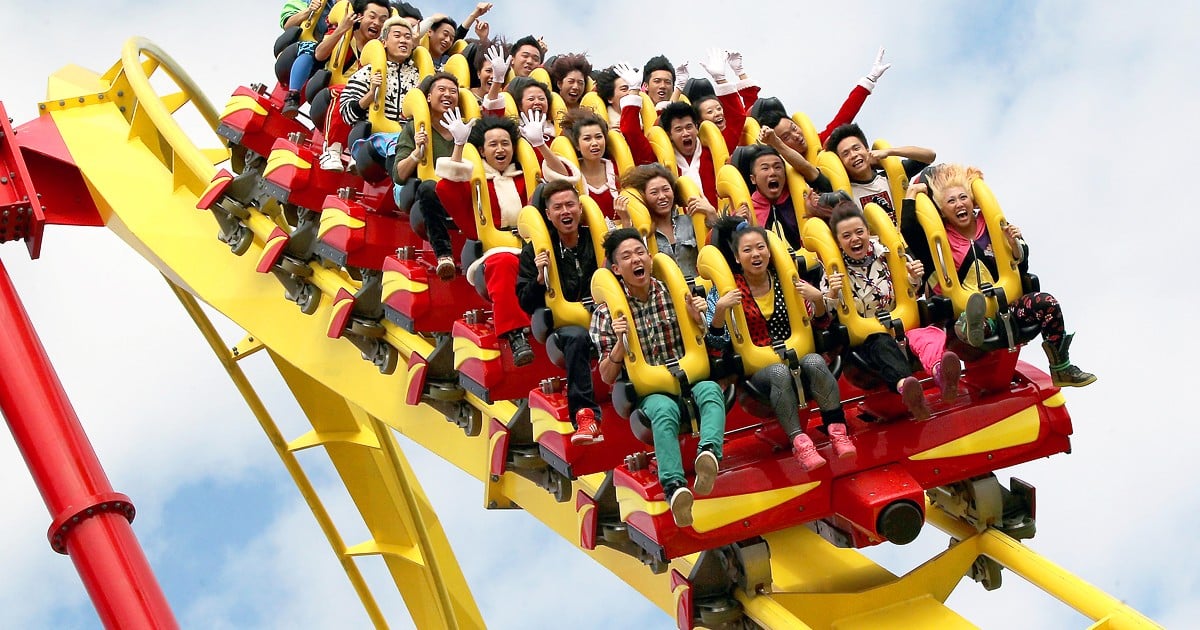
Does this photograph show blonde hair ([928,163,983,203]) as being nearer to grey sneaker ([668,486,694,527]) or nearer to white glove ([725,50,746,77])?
grey sneaker ([668,486,694,527])

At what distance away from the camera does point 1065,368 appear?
5566 mm

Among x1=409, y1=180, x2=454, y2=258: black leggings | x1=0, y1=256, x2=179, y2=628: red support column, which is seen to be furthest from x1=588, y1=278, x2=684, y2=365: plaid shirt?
x1=0, y1=256, x2=179, y2=628: red support column

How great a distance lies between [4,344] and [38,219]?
1420 millimetres

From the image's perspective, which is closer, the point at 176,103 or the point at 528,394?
the point at 528,394

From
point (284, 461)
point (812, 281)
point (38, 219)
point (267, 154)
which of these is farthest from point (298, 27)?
point (812, 281)

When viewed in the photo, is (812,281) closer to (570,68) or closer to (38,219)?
(570,68)

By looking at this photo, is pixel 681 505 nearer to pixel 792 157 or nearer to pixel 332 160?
pixel 792 157

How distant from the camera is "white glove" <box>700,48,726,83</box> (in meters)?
7.13

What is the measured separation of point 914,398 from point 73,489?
2826 mm

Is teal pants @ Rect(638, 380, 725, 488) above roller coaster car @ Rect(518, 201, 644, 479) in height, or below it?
below

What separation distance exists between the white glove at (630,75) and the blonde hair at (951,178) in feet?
5.49

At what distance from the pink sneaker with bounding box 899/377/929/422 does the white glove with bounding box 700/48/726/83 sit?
2.05 metres

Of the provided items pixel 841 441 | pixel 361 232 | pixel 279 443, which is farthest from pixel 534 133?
pixel 279 443

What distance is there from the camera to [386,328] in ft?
23.1
